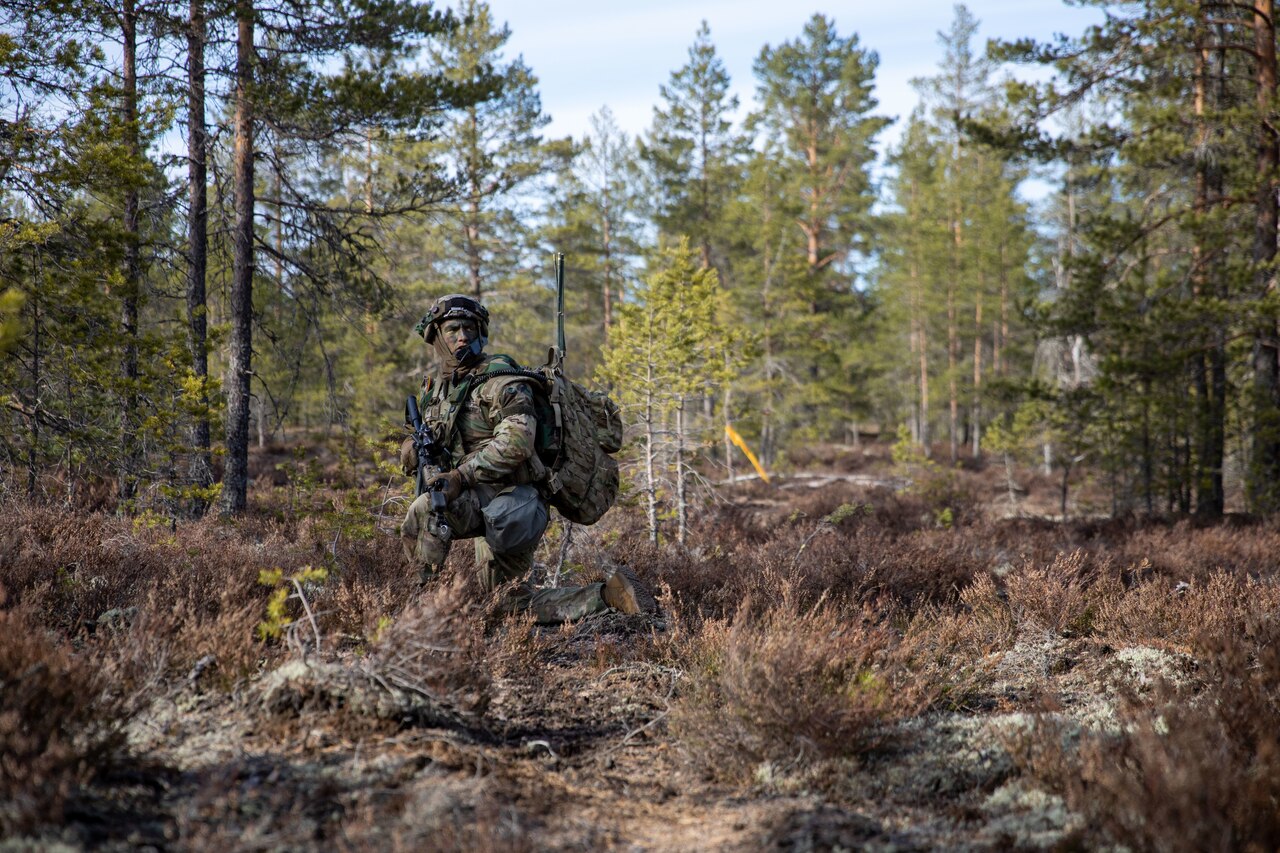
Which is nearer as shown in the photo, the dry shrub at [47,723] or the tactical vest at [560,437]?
the dry shrub at [47,723]

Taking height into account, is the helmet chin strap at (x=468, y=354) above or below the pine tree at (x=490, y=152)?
below

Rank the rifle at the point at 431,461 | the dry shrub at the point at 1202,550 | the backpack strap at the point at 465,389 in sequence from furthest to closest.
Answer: the dry shrub at the point at 1202,550
the backpack strap at the point at 465,389
the rifle at the point at 431,461

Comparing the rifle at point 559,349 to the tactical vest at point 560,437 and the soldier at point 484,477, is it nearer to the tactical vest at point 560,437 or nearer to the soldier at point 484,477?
the tactical vest at point 560,437

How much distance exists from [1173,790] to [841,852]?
99 centimetres

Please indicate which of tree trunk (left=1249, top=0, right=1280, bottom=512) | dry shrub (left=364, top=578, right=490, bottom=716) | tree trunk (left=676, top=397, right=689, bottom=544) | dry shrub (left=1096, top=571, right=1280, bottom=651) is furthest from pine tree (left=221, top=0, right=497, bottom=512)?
tree trunk (left=1249, top=0, right=1280, bottom=512)

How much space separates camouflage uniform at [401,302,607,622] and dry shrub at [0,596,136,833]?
6.61ft

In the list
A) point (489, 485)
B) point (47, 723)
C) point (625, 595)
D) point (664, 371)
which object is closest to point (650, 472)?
point (664, 371)

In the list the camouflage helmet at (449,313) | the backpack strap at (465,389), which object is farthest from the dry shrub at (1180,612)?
the camouflage helmet at (449,313)

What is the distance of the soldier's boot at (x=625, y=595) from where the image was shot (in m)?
5.56

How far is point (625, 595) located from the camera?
557 centimetres

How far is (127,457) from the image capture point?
23.4 ft

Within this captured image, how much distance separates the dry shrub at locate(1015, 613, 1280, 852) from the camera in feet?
7.78

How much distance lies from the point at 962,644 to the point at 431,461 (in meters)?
3.49

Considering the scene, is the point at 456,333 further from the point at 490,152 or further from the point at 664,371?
the point at 490,152
